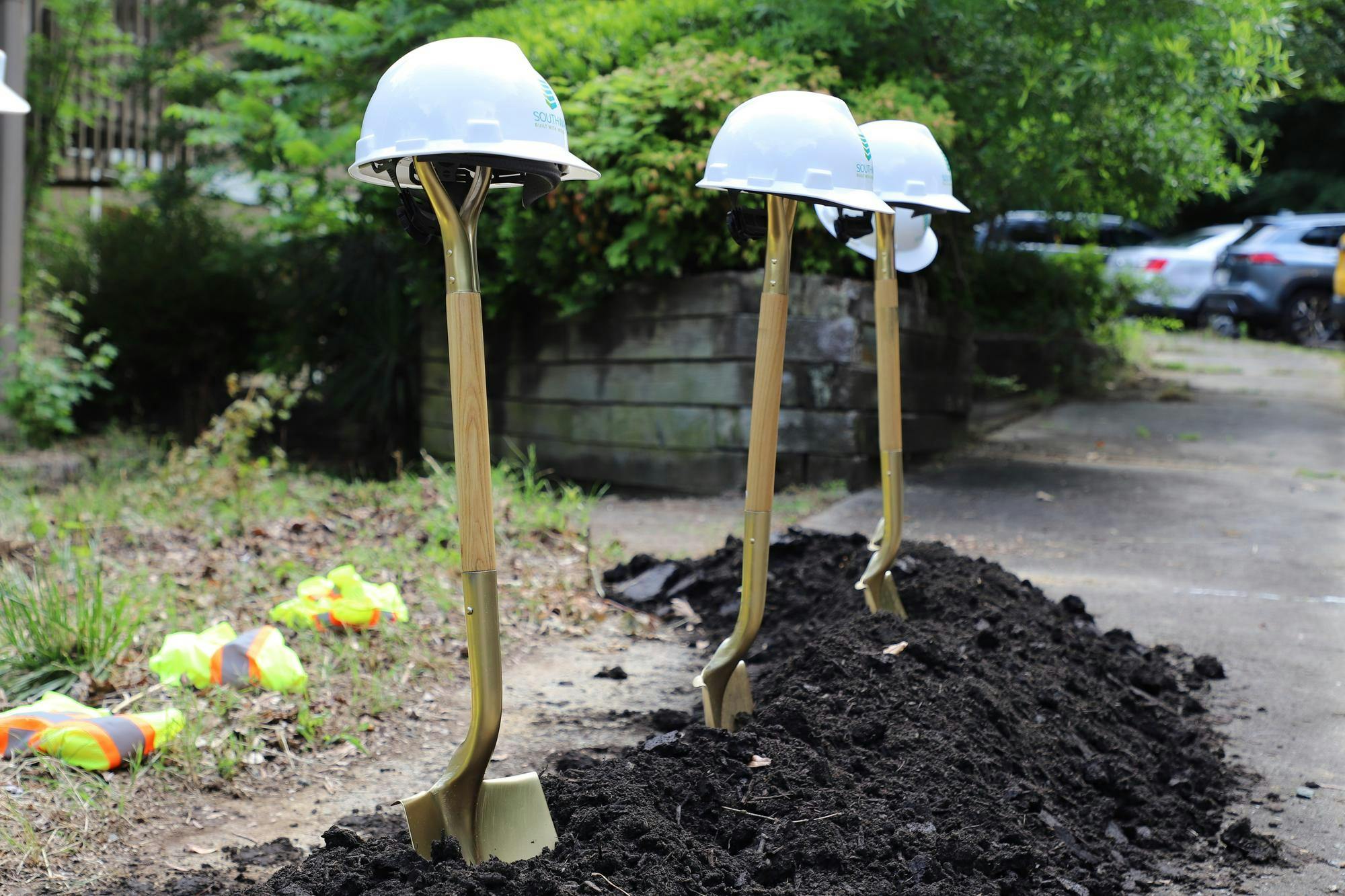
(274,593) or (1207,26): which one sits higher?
(1207,26)

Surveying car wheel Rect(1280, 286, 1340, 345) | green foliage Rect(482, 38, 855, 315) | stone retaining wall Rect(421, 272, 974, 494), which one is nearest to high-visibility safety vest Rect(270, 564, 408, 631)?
green foliage Rect(482, 38, 855, 315)

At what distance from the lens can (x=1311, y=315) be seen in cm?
1465

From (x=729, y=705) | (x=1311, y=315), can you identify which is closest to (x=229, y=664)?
(x=729, y=705)

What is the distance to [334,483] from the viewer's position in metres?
6.32

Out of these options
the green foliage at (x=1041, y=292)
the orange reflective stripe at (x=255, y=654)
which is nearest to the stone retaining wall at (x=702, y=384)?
the green foliage at (x=1041, y=292)

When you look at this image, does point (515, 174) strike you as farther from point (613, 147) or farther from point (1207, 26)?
point (1207, 26)

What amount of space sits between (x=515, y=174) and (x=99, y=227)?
868 centimetres

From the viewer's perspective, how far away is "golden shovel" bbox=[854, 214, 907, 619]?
3.39 m

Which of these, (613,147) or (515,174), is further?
(613,147)

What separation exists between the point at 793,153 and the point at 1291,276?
14300 millimetres

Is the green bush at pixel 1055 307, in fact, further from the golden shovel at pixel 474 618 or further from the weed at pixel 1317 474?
the golden shovel at pixel 474 618

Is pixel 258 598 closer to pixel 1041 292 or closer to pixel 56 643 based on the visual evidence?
pixel 56 643

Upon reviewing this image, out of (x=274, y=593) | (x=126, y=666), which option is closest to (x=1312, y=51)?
(x=274, y=593)

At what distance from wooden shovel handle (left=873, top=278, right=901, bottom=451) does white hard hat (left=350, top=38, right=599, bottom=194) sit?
158 centimetres
